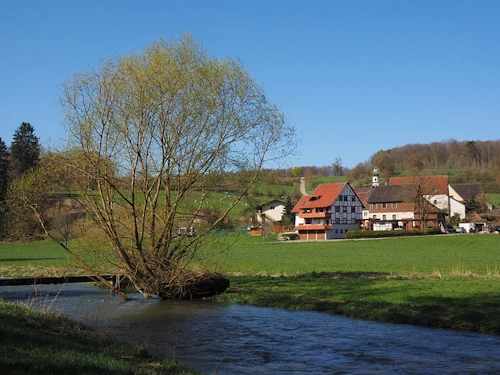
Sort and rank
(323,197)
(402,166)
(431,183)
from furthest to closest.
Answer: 1. (402,166)
2. (323,197)
3. (431,183)

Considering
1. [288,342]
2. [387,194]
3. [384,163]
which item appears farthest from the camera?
[384,163]

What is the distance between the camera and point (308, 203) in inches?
4259

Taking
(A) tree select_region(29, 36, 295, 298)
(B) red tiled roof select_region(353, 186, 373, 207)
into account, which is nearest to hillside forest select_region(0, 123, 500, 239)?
(B) red tiled roof select_region(353, 186, 373, 207)

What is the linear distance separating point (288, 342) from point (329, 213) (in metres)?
89.7

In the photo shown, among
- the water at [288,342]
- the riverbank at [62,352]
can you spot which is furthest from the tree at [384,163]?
the riverbank at [62,352]

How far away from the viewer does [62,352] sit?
9953 mm

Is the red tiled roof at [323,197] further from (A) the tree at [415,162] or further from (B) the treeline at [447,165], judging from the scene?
(A) the tree at [415,162]

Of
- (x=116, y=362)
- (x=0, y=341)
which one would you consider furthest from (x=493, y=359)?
(x=0, y=341)

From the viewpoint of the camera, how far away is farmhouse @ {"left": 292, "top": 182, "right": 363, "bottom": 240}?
10338cm

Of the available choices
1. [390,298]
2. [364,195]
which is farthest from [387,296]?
[364,195]

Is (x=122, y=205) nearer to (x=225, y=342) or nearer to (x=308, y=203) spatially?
(x=225, y=342)

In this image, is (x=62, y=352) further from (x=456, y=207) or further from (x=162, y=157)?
(x=456, y=207)

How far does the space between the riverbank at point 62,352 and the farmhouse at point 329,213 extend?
9014 cm

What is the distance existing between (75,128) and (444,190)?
105528mm
